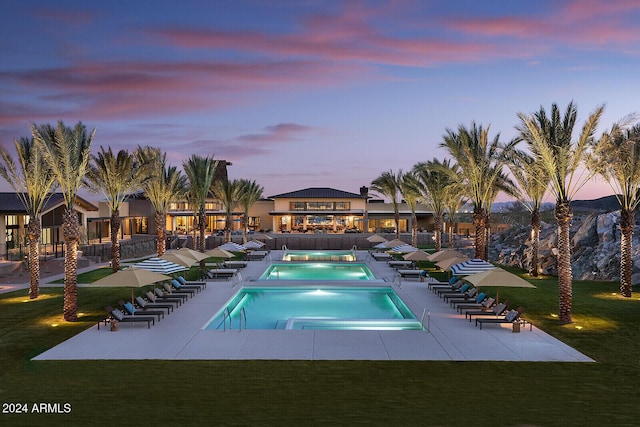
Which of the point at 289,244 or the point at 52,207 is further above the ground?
the point at 52,207

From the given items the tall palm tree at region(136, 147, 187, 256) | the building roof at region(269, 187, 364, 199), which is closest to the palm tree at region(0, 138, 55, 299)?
the tall palm tree at region(136, 147, 187, 256)

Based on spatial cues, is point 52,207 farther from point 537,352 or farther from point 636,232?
point 636,232

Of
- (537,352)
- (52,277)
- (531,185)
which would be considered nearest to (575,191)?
(537,352)

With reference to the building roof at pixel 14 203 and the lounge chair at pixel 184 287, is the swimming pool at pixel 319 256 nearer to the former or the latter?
the lounge chair at pixel 184 287

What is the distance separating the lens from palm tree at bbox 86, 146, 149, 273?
24.0 meters

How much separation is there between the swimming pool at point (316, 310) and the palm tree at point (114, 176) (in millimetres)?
8729

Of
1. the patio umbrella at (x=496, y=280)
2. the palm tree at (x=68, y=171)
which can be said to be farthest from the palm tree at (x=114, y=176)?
the patio umbrella at (x=496, y=280)

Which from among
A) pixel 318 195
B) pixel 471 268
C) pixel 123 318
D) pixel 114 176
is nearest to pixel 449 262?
pixel 471 268

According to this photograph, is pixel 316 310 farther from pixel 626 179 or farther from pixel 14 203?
pixel 14 203

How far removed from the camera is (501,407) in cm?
854

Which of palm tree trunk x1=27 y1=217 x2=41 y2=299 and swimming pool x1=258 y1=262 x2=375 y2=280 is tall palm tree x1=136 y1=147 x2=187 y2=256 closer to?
swimming pool x1=258 y1=262 x2=375 y2=280

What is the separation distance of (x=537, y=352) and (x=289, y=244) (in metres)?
34.1

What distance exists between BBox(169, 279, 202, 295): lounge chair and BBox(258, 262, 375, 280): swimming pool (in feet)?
17.6

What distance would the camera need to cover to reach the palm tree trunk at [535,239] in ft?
84.5
